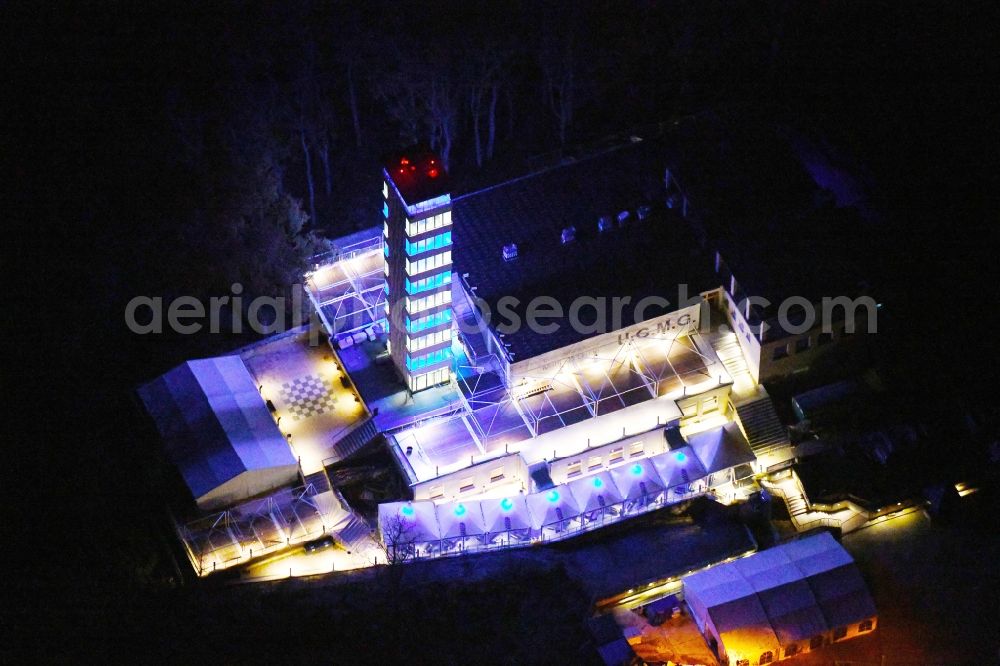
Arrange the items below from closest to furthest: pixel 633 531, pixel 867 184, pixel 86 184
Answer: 1. pixel 633 531
2. pixel 86 184
3. pixel 867 184

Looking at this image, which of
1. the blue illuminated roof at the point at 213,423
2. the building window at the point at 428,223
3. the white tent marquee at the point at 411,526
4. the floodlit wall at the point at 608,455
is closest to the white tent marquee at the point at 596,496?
the floodlit wall at the point at 608,455

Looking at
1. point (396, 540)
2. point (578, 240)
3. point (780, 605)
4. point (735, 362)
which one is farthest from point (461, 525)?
point (735, 362)

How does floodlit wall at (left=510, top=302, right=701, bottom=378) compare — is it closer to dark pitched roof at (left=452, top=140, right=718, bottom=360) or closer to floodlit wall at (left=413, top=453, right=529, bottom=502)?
dark pitched roof at (left=452, top=140, right=718, bottom=360)

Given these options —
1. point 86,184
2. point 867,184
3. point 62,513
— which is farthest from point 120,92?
point 867,184

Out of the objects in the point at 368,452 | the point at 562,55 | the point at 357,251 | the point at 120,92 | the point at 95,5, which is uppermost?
the point at 95,5

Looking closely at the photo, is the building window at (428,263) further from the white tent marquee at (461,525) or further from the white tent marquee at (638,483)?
the white tent marquee at (638,483)

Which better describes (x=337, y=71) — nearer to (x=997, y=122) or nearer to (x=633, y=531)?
(x=633, y=531)

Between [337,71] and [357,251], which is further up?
[337,71]
